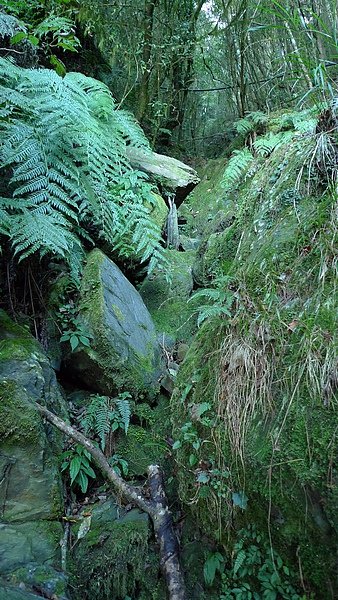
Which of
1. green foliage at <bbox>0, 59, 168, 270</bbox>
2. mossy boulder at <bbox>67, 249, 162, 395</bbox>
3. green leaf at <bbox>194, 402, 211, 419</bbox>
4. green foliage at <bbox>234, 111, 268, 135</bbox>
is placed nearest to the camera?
green leaf at <bbox>194, 402, 211, 419</bbox>

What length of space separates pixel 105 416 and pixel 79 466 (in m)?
0.36

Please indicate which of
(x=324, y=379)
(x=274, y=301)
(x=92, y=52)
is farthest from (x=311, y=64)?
(x=92, y=52)

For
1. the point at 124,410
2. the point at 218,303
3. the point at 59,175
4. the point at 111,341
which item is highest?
the point at 59,175

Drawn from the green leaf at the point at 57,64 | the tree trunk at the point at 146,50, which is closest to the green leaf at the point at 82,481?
the green leaf at the point at 57,64

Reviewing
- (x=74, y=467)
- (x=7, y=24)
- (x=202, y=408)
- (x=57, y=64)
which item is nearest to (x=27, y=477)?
(x=74, y=467)

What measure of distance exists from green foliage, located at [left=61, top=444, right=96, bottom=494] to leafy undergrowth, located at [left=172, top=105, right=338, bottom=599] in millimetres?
600

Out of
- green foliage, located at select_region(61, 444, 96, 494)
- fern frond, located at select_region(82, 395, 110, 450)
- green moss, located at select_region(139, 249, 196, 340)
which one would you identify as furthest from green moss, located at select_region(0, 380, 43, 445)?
green moss, located at select_region(139, 249, 196, 340)

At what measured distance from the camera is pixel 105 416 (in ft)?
9.25

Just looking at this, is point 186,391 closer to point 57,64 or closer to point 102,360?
point 102,360

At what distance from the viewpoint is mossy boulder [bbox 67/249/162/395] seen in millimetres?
3104

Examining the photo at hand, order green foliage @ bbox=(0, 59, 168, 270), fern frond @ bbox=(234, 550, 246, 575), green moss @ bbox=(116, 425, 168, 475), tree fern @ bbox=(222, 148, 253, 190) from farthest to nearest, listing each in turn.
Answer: tree fern @ bbox=(222, 148, 253, 190)
green foliage @ bbox=(0, 59, 168, 270)
green moss @ bbox=(116, 425, 168, 475)
fern frond @ bbox=(234, 550, 246, 575)

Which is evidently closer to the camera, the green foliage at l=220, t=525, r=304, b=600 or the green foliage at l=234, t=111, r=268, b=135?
the green foliage at l=220, t=525, r=304, b=600

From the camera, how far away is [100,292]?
10.9 ft

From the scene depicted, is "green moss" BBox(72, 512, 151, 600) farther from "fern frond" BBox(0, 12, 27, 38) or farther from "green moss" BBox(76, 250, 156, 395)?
"fern frond" BBox(0, 12, 27, 38)
